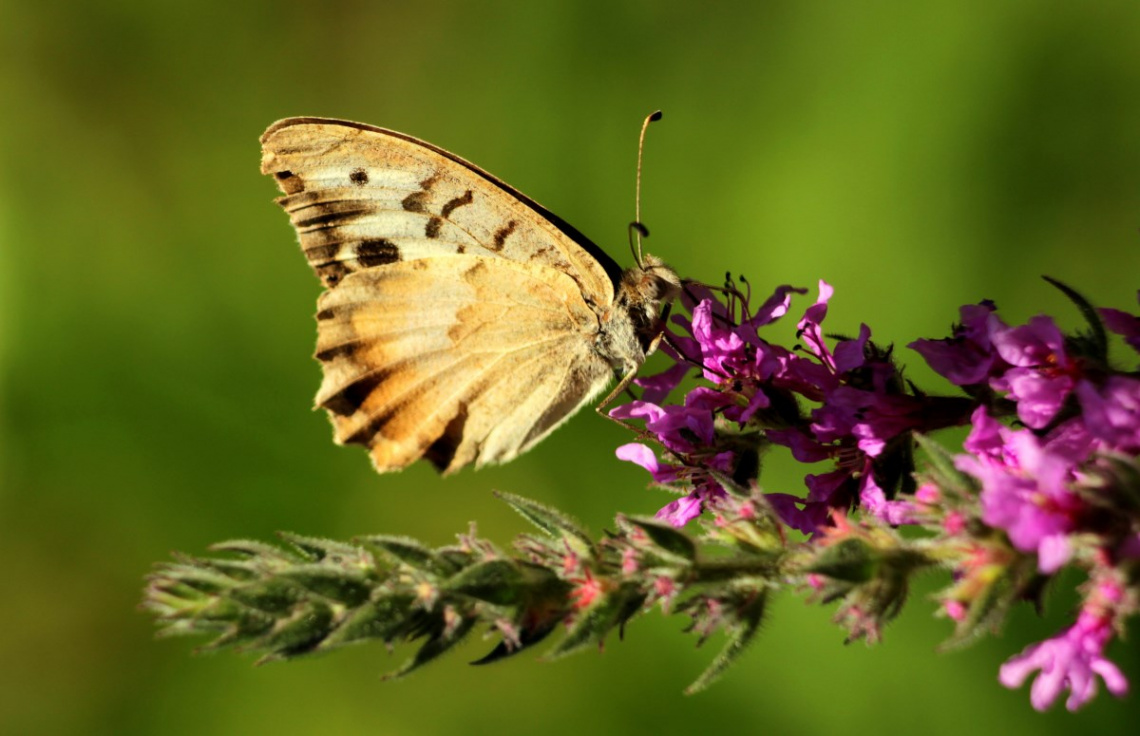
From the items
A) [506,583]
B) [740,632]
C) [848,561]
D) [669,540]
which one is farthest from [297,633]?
[848,561]

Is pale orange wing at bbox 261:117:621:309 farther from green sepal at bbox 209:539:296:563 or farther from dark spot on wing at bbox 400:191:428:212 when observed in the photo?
green sepal at bbox 209:539:296:563

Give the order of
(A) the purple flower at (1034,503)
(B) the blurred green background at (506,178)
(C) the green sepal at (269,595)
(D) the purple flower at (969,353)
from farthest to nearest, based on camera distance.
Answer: (B) the blurred green background at (506,178) < (D) the purple flower at (969,353) < (C) the green sepal at (269,595) < (A) the purple flower at (1034,503)

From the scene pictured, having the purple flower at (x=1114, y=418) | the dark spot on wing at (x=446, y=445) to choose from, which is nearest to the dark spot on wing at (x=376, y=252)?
the dark spot on wing at (x=446, y=445)

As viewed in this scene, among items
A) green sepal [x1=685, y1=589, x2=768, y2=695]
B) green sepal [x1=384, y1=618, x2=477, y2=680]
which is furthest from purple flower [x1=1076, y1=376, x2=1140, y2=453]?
green sepal [x1=384, y1=618, x2=477, y2=680]

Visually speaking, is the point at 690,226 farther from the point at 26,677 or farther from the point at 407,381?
the point at 26,677

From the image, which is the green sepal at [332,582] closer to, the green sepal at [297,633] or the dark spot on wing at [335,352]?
the green sepal at [297,633]
